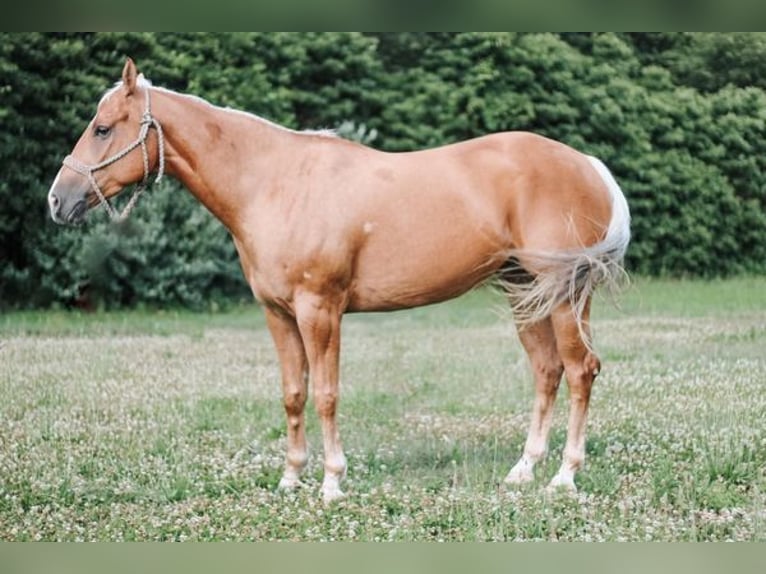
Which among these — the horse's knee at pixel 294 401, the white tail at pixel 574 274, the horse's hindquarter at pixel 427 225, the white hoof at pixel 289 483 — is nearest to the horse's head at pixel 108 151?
the horse's hindquarter at pixel 427 225

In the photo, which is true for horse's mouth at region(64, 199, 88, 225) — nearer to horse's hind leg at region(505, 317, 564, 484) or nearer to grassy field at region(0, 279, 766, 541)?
grassy field at region(0, 279, 766, 541)

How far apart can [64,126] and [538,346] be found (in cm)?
280

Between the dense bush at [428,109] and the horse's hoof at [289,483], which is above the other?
the dense bush at [428,109]

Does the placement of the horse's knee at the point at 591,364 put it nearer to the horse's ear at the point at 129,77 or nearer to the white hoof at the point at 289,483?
the white hoof at the point at 289,483

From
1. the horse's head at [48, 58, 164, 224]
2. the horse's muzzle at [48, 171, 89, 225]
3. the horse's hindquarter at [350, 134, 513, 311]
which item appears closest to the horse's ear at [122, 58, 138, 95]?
the horse's head at [48, 58, 164, 224]

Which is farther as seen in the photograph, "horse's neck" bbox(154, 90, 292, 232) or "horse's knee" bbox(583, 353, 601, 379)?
"horse's knee" bbox(583, 353, 601, 379)

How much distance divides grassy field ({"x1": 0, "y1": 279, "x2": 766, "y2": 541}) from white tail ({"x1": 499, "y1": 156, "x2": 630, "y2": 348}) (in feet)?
0.85

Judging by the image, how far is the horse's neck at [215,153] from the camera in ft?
14.9

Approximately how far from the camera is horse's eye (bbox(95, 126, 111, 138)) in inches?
176

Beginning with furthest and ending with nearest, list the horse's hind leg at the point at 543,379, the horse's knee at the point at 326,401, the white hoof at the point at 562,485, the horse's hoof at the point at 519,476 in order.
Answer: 1. the horse's hind leg at the point at 543,379
2. the horse's hoof at the point at 519,476
3. the white hoof at the point at 562,485
4. the horse's knee at the point at 326,401

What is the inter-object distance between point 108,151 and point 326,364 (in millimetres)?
1280

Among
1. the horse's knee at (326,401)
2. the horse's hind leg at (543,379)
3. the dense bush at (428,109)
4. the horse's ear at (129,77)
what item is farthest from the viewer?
the dense bush at (428,109)

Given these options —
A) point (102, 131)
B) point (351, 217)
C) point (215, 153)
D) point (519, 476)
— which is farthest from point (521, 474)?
point (102, 131)

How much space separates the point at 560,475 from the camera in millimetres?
4664
